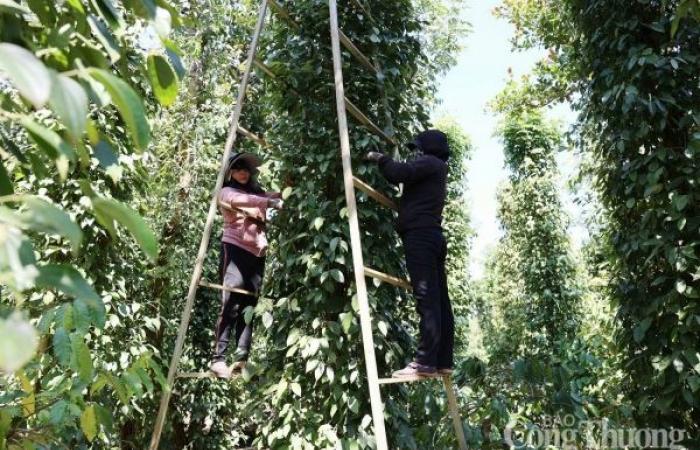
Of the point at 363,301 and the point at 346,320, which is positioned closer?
the point at 363,301

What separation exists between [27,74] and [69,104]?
0.05 meters

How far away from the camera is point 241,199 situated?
10.9ft

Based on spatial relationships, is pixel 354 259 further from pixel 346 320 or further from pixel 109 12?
pixel 109 12

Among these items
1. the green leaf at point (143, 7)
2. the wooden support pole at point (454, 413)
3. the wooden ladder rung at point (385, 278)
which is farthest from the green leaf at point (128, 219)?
the wooden support pole at point (454, 413)

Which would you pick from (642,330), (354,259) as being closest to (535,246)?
(642,330)

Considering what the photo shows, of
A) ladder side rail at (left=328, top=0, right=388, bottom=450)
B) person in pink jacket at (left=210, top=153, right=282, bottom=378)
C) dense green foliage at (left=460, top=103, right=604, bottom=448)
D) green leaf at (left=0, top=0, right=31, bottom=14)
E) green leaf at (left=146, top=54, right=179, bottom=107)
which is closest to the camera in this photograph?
green leaf at (left=0, top=0, right=31, bottom=14)

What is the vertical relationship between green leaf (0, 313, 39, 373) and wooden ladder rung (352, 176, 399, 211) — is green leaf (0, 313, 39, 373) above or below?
below

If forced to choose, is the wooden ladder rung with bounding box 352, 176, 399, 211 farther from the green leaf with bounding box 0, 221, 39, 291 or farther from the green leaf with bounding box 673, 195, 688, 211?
the green leaf with bounding box 0, 221, 39, 291

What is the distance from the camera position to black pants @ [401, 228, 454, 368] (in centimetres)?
275

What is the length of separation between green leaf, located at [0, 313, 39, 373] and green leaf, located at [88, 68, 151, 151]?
27 cm

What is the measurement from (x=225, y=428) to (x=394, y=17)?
5.56m

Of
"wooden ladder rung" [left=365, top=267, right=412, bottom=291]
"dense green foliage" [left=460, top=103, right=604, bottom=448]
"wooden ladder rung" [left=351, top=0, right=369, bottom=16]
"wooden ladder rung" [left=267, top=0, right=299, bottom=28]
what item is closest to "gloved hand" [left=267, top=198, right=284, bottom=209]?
"wooden ladder rung" [left=365, top=267, right=412, bottom=291]

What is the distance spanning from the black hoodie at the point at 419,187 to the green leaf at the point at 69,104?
2.39 meters

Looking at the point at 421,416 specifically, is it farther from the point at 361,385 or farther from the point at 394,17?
the point at 394,17
